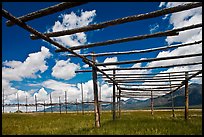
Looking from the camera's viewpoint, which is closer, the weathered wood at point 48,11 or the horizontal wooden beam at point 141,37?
the weathered wood at point 48,11

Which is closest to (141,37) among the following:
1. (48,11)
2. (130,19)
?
(130,19)

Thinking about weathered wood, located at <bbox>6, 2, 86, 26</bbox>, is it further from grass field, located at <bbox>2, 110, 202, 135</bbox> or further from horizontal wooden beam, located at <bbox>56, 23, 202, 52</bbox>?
grass field, located at <bbox>2, 110, 202, 135</bbox>

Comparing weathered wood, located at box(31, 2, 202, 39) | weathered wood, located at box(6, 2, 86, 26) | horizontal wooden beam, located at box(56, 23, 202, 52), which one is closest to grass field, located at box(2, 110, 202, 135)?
horizontal wooden beam, located at box(56, 23, 202, 52)

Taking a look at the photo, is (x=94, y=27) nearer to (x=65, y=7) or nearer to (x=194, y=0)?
(x=65, y=7)

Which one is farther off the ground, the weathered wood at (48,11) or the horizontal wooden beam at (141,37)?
the weathered wood at (48,11)

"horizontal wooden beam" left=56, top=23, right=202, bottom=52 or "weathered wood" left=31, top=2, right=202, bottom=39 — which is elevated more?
"weathered wood" left=31, top=2, right=202, bottom=39

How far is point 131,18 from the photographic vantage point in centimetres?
543

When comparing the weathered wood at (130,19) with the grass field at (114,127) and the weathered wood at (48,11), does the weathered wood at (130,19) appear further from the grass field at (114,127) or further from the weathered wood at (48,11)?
the grass field at (114,127)

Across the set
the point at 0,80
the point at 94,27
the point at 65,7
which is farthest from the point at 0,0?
the point at 94,27

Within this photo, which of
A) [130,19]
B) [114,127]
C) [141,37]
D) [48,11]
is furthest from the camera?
[114,127]

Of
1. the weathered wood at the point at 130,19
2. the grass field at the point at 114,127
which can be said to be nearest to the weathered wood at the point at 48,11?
the weathered wood at the point at 130,19

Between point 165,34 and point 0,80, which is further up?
point 165,34

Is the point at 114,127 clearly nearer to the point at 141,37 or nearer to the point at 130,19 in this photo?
the point at 141,37

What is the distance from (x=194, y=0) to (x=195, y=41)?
3.01 metres
